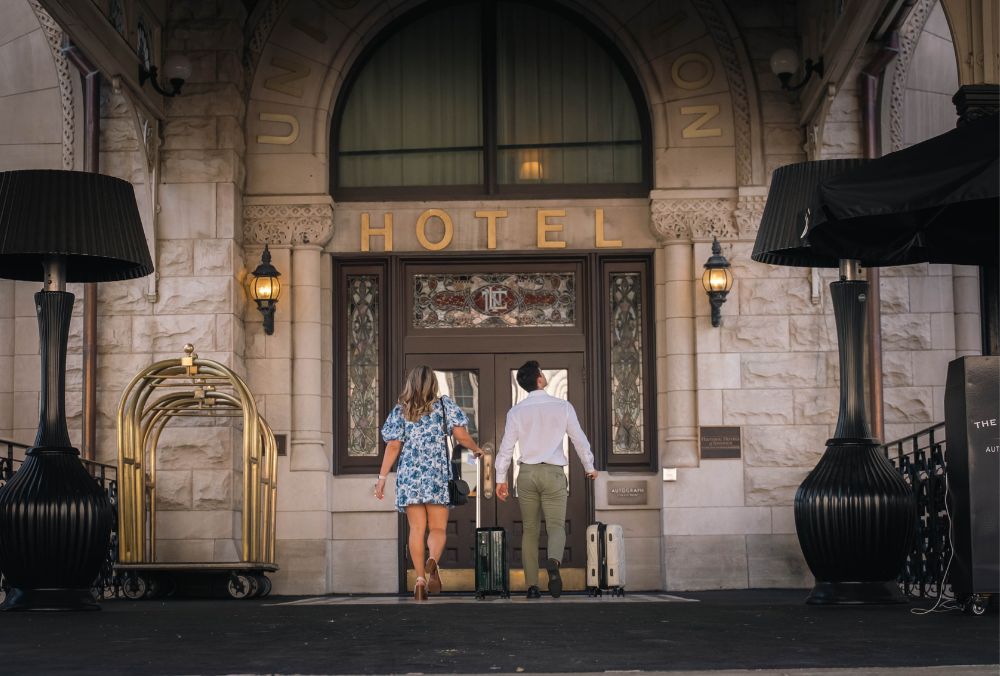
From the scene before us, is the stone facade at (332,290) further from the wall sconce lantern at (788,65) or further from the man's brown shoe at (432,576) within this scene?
the man's brown shoe at (432,576)

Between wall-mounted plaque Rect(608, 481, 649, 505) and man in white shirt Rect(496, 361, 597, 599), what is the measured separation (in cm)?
312

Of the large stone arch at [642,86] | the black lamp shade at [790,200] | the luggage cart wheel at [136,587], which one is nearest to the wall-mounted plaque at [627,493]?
the large stone arch at [642,86]

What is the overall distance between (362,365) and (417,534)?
4.38 meters

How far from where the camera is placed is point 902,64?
14.1 m

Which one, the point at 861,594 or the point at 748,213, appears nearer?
the point at 861,594

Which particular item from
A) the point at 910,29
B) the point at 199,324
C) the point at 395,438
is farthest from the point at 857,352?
the point at 199,324

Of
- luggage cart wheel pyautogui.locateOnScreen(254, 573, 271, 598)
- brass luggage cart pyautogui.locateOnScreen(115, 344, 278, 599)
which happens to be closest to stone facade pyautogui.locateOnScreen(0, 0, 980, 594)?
brass luggage cart pyautogui.locateOnScreen(115, 344, 278, 599)

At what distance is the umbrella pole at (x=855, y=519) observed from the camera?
349 inches

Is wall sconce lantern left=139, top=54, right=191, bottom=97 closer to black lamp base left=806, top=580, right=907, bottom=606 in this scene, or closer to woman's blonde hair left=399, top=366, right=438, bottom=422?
woman's blonde hair left=399, top=366, right=438, bottom=422

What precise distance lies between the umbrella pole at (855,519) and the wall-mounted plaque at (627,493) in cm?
508

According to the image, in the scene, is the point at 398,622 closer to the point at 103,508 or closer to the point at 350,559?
the point at 103,508

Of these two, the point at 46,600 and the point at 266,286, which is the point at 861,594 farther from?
the point at 266,286

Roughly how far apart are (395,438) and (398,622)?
135 inches

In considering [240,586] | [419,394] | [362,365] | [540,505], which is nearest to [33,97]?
[362,365]
